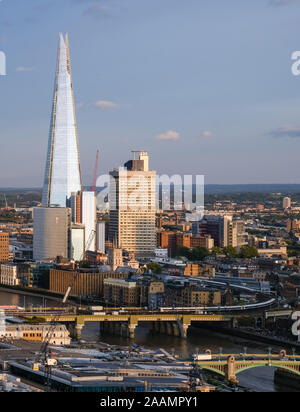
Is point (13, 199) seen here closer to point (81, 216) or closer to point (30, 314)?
point (81, 216)

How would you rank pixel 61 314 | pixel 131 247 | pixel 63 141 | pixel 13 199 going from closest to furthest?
pixel 61 314, pixel 131 247, pixel 63 141, pixel 13 199

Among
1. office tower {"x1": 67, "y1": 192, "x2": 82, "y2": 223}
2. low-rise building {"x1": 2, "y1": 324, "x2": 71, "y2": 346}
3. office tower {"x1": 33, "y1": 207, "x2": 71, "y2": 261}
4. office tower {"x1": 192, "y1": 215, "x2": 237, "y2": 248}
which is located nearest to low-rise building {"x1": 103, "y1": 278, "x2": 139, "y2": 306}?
low-rise building {"x1": 2, "y1": 324, "x2": 71, "y2": 346}

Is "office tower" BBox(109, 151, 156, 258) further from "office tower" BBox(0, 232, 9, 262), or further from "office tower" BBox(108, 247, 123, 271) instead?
"office tower" BBox(108, 247, 123, 271)

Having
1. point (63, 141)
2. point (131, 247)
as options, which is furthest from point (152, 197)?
point (63, 141)

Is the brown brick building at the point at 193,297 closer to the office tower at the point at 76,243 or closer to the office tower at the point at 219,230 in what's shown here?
the office tower at the point at 76,243

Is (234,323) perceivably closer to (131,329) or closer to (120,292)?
(131,329)

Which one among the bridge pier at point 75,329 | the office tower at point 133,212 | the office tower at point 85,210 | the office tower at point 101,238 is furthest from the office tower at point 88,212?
the bridge pier at point 75,329
